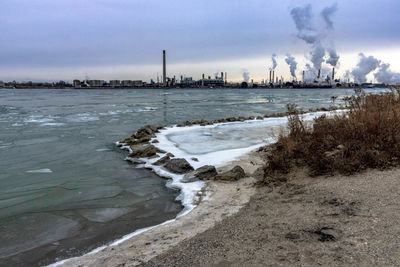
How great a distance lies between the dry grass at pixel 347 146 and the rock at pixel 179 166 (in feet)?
8.06

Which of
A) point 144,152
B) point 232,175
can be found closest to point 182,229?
point 232,175

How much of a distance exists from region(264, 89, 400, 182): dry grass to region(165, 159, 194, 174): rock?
2.46 metres

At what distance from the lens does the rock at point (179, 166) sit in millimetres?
8520

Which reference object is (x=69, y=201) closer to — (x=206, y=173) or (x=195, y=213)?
(x=195, y=213)

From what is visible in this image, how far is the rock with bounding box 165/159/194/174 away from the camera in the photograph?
28.0 feet

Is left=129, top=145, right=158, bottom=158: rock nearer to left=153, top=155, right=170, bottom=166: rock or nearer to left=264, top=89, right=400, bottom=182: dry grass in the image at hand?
left=153, top=155, right=170, bottom=166: rock

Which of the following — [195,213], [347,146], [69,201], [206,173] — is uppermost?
[347,146]

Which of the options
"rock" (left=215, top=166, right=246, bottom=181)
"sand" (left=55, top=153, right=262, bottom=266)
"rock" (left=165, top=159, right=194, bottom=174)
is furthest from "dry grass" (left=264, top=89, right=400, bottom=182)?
"rock" (left=165, top=159, right=194, bottom=174)

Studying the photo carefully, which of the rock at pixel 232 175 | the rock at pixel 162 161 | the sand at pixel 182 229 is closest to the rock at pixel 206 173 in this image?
the rock at pixel 232 175

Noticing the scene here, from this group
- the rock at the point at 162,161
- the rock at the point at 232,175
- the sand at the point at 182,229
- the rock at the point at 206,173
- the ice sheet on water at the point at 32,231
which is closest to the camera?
the sand at the point at 182,229

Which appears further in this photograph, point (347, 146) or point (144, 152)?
point (144, 152)

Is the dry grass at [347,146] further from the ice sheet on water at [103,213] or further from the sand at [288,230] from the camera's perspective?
the ice sheet on water at [103,213]

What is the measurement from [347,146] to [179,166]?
14.3ft

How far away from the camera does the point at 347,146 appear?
6219 mm
